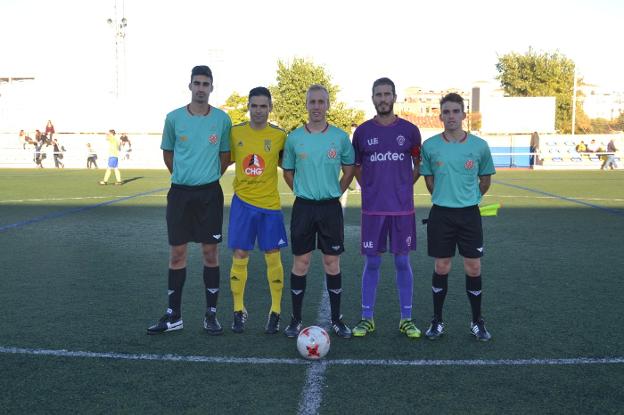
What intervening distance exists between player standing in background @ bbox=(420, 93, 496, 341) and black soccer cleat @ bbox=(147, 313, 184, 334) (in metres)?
1.97

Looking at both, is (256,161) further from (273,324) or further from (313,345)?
(313,345)

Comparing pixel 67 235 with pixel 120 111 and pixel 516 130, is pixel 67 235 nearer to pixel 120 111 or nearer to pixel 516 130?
pixel 516 130

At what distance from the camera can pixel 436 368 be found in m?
4.24

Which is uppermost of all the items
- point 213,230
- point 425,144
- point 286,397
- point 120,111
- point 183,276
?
point 120,111

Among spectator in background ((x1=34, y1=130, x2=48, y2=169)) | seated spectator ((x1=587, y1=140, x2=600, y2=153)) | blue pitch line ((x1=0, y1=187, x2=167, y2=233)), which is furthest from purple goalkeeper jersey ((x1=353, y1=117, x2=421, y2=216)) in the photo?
seated spectator ((x1=587, y1=140, x2=600, y2=153))

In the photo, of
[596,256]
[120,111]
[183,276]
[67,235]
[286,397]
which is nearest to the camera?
[286,397]

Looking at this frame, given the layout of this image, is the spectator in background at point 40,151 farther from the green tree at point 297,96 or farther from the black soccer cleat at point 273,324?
the black soccer cleat at point 273,324

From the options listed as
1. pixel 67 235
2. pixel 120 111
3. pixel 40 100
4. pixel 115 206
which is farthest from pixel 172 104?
pixel 67 235

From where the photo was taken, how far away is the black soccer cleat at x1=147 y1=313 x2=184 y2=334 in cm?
501

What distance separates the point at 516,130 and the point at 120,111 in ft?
97.9

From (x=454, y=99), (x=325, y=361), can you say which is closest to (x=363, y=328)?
(x=325, y=361)

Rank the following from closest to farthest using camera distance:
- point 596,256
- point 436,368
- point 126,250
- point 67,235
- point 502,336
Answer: point 436,368 → point 502,336 → point 596,256 → point 126,250 → point 67,235

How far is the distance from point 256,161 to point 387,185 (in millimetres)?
1049

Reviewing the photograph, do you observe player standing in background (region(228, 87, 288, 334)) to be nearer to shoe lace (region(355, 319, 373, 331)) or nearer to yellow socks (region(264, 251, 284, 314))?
yellow socks (region(264, 251, 284, 314))
